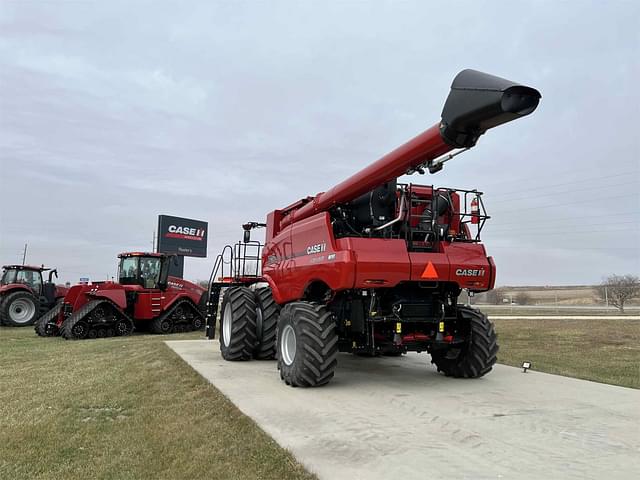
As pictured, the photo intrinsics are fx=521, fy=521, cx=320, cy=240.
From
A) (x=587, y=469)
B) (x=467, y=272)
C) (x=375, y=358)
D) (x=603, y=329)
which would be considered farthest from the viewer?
(x=603, y=329)

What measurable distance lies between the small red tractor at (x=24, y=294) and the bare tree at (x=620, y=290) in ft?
94.4

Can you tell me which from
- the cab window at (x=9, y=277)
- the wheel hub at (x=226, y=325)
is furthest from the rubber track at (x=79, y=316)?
the cab window at (x=9, y=277)

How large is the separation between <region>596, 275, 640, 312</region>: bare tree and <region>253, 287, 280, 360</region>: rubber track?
85.9 feet

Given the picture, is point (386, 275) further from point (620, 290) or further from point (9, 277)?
point (620, 290)

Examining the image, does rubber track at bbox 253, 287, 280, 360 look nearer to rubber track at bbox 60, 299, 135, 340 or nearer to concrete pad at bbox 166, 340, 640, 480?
concrete pad at bbox 166, 340, 640, 480

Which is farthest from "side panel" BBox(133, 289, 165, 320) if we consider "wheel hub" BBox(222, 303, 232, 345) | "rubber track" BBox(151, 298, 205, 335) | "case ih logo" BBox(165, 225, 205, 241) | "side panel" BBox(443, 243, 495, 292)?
"case ih logo" BBox(165, 225, 205, 241)

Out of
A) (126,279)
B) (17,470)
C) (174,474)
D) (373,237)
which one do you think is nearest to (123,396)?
(17,470)

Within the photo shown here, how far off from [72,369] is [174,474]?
5834mm

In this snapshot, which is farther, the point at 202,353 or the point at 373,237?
the point at 202,353

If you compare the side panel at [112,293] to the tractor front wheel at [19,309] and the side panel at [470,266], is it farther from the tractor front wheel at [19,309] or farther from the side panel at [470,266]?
the side panel at [470,266]

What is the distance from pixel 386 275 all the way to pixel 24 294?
17899 millimetres

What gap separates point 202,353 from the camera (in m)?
10.6

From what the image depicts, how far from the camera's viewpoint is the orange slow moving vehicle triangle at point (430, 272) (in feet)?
22.2

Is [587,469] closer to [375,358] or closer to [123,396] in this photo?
[123,396]
